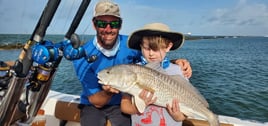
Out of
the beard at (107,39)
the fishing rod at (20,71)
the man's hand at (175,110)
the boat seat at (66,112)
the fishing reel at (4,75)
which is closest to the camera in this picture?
the fishing rod at (20,71)

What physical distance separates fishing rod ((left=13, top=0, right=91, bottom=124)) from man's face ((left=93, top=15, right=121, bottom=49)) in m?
0.38

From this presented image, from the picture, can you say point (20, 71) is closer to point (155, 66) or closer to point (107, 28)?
point (107, 28)

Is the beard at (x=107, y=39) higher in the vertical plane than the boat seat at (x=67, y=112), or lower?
higher

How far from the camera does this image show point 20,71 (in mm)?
2518

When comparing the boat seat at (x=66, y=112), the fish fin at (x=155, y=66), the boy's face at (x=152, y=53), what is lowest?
the boat seat at (x=66, y=112)

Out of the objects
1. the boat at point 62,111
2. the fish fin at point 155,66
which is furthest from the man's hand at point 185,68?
the boat at point 62,111

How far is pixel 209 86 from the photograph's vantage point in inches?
570

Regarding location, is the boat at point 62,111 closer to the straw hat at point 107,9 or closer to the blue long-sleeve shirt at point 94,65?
the blue long-sleeve shirt at point 94,65

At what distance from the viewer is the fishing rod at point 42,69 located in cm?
235

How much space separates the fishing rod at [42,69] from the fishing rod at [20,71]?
0.11 m

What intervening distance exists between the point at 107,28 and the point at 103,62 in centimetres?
46

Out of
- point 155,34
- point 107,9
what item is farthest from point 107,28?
point 155,34

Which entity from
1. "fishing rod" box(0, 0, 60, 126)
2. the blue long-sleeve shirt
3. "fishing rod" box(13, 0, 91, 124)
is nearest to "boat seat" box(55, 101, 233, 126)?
the blue long-sleeve shirt

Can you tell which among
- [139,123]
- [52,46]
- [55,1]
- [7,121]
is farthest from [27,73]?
[139,123]
